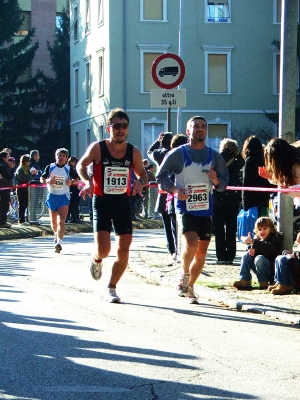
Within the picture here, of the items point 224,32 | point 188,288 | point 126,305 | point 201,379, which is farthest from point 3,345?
point 224,32

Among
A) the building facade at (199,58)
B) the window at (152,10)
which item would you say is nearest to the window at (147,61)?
the building facade at (199,58)

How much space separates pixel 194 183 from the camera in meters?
10.6

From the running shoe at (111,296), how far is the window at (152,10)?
122ft

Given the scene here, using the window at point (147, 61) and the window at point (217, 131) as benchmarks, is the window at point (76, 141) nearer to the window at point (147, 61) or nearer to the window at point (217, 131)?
the window at point (147, 61)

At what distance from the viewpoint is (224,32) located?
154ft

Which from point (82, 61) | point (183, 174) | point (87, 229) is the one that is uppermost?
point (82, 61)

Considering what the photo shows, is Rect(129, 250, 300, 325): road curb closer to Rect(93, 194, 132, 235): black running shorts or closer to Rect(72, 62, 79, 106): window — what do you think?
Rect(93, 194, 132, 235): black running shorts

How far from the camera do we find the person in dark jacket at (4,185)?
2422cm

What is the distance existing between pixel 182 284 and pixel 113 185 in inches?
55.0

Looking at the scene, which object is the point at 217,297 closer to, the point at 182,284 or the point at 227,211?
the point at 182,284

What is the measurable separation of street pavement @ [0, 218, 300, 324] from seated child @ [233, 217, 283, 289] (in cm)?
17

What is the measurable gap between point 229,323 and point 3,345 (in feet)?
7.92

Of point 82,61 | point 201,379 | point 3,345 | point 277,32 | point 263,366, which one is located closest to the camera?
point 201,379

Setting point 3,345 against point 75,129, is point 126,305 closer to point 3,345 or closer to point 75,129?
point 3,345
